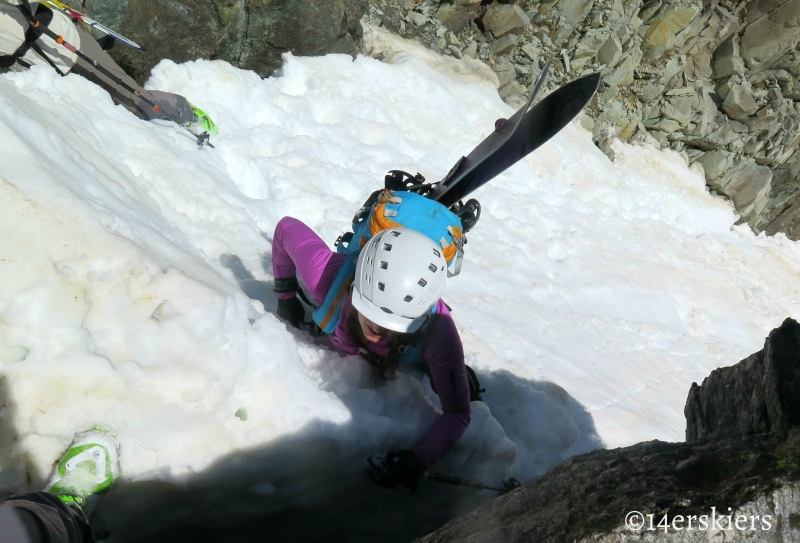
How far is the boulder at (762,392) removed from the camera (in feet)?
6.61

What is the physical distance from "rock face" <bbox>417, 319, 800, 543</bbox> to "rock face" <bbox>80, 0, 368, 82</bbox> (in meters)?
6.50

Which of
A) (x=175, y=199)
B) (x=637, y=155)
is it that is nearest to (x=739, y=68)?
(x=637, y=155)

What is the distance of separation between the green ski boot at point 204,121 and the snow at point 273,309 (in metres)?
0.18

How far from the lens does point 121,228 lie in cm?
290

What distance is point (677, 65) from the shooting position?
14.1 m

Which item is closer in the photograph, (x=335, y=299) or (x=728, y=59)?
(x=335, y=299)

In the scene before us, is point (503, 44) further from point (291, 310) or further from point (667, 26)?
point (291, 310)

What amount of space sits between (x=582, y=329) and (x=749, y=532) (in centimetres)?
583

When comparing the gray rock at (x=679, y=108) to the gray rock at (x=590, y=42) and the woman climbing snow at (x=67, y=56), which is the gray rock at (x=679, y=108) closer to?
the gray rock at (x=590, y=42)

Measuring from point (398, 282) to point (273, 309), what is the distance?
1534mm

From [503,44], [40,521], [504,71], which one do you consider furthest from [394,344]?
[503,44]

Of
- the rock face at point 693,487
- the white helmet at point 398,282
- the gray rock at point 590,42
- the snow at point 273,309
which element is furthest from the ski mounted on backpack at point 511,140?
the gray rock at point 590,42

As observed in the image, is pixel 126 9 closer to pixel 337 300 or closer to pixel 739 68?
pixel 337 300

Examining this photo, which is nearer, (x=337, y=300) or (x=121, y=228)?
(x=121, y=228)
